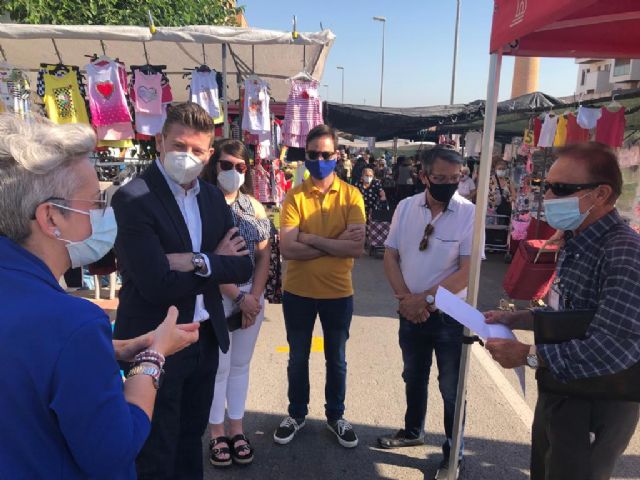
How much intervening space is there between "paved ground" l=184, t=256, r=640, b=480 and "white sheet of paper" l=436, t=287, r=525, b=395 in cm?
139

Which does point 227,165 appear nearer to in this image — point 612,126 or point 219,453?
point 219,453

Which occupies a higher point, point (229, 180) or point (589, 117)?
point (589, 117)

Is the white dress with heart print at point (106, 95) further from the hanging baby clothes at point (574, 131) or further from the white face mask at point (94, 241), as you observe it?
the hanging baby clothes at point (574, 131)

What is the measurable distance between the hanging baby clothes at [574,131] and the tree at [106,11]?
6535 millimetres

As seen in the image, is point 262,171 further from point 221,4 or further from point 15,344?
point 15,344

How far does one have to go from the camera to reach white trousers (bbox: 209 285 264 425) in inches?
111

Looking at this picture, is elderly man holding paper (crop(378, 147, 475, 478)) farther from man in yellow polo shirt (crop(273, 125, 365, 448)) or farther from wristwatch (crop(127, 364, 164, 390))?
wristwatch (crop(127, 364, 164, 390))

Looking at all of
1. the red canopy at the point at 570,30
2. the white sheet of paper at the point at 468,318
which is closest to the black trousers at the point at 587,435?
the white sheet of paper at the point at 468,318

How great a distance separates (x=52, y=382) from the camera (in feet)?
3.12

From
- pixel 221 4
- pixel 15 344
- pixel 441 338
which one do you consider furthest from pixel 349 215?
pixel 221 4

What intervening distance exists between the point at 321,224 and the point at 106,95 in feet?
12.6

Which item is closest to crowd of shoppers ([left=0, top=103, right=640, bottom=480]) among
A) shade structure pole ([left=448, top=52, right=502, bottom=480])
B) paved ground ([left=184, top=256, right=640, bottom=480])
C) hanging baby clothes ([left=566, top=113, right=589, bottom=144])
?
paved ground ([left=184, top=256, right=640, bottom=480])

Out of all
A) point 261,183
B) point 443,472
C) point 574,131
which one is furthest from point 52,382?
point 261,183

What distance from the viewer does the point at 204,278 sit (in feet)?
6.56
